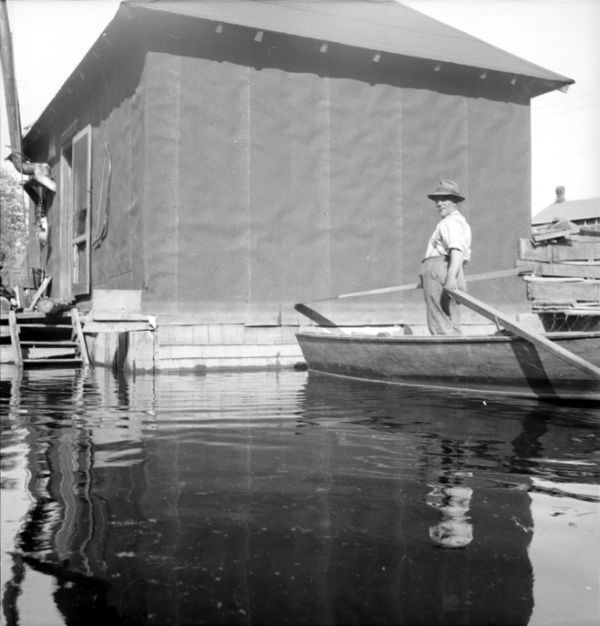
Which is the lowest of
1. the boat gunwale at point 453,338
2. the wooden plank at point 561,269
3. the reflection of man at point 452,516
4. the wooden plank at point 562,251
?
the reflection of man at point 452,516

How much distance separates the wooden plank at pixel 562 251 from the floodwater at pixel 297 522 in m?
5.65

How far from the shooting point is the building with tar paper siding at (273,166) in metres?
10.8

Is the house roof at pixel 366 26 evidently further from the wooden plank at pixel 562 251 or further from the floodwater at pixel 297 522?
the floodwater at pixel 297 522

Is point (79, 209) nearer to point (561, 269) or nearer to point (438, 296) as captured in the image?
point (438, 296)

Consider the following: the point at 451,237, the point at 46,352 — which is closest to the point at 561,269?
the point at 451,237

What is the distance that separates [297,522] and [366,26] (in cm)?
1166

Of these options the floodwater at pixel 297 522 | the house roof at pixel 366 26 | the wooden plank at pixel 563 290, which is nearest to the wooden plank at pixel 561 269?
the wooden plank at pixel 563 290

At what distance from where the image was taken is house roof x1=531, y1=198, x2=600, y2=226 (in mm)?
46441

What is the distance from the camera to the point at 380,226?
1213 centimetres

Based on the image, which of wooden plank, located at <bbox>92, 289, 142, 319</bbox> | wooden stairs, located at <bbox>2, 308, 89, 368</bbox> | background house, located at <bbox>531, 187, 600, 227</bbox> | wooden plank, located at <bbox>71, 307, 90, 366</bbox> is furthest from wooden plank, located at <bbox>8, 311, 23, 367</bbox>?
background house, located at <bbox>531, 187, 600, 227</bbox>

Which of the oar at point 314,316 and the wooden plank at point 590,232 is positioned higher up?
the wooden plank at point 590,232

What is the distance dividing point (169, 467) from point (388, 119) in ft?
31.6

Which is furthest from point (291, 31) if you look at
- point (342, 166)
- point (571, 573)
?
point (571, 573)

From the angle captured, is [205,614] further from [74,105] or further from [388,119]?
[74,105]
